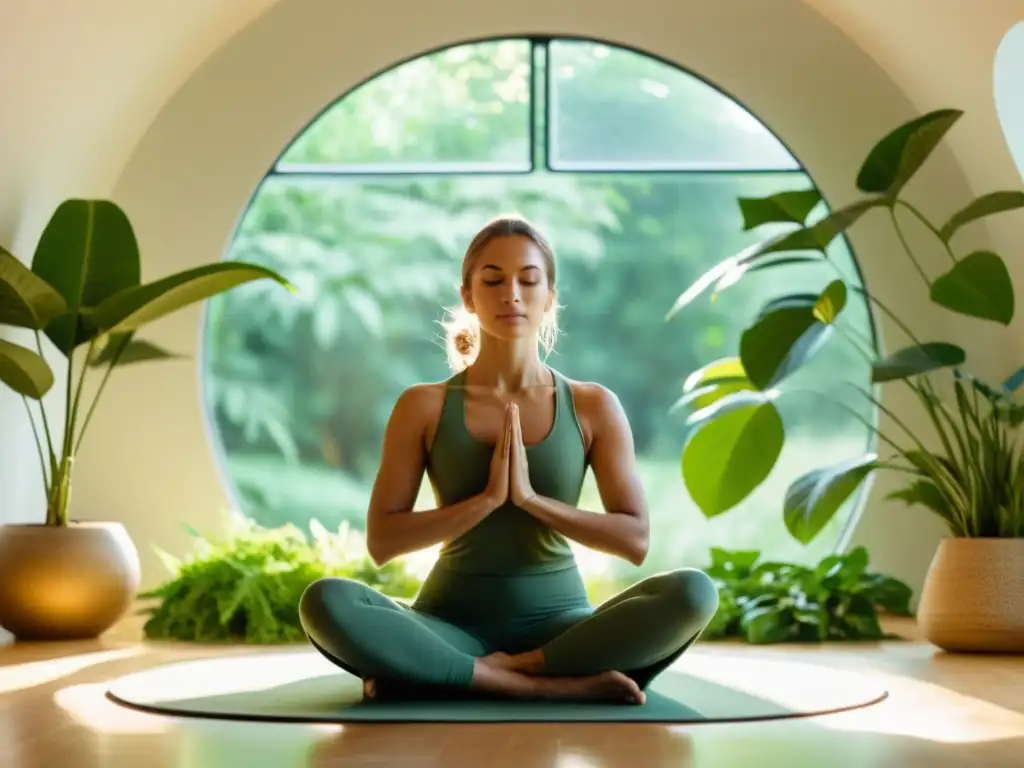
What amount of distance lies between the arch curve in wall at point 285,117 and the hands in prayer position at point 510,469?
2631 millimetres

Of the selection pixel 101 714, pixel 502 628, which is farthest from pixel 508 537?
pixel 101 714

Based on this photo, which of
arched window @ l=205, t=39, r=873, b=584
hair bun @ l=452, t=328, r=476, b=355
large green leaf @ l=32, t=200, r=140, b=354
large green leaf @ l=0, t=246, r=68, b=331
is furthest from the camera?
arched window @ l=205, t=39, r=873, b=584

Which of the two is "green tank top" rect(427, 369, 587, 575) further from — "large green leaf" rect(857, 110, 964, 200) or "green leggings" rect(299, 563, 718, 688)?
"large green leaf" rect(857, 110, 964, 200)

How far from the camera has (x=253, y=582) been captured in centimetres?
439

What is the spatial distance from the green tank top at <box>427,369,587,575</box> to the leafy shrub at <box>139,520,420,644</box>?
1406 millimetres

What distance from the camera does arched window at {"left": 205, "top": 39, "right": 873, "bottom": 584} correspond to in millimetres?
5422

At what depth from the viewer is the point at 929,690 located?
3162 mm

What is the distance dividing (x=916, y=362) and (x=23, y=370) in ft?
7.81

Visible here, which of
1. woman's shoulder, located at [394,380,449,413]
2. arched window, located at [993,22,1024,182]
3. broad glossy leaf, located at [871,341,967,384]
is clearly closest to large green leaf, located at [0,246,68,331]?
woman's shoulder, located at [394,380,449,413]

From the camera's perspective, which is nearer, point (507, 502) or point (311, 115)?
point (507, 502)

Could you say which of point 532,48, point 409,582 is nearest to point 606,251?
point 532,48

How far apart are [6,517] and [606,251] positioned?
2403 mm

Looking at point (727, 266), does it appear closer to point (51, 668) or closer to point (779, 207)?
point (779, 207)

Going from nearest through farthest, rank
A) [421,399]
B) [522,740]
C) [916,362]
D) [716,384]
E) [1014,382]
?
[522,740] < [421,399] < [916,362] < [1014,382] < [716,384]
